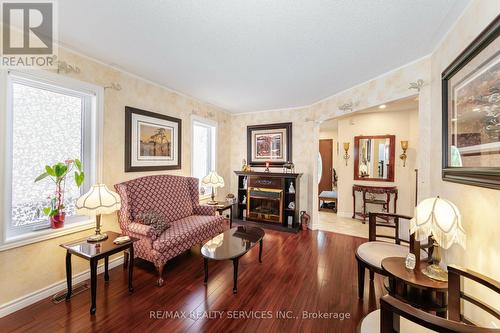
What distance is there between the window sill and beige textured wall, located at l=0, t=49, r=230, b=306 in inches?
1.9

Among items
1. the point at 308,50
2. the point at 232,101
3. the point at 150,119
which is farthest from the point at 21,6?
the point at 232,101

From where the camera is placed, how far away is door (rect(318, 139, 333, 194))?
685 centimetres

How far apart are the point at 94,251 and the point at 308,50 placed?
9.80ft

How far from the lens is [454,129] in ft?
5.62

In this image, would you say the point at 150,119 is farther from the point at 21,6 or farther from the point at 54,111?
the point at 21,6

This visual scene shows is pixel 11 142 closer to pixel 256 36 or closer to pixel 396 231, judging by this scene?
pixel 256 36

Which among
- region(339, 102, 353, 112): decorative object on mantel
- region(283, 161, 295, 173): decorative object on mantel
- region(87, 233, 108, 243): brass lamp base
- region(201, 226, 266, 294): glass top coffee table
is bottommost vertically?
region(201, 226, 266, 294): glass top coffee table

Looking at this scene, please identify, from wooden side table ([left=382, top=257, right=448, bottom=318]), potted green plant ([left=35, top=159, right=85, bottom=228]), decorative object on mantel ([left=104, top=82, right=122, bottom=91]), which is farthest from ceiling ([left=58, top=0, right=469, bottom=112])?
wooden side table ([left=382, top=257, right=448, bottom=318])

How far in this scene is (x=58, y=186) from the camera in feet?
7.20

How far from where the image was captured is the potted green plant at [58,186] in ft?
6.93

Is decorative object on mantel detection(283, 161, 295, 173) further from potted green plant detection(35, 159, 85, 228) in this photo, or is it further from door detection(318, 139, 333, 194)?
potted green plant detection(35, 159, 85, 228)

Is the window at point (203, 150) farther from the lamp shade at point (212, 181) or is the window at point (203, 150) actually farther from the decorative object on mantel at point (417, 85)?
the decorative object on mantel at point (417, 85)

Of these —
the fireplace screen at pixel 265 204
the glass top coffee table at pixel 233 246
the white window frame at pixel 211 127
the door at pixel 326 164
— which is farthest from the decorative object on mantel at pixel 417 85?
the door at pixel 326 164

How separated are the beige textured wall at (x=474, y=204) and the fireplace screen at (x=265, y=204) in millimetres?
2818
